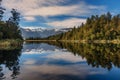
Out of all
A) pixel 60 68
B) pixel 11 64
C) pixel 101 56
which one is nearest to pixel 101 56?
pixel 101 56

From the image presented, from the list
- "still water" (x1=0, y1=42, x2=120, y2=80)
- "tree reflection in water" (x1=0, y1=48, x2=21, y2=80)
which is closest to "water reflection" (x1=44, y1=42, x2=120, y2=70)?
"still water" (x1=0, y1=42, x2=120, y2=80)

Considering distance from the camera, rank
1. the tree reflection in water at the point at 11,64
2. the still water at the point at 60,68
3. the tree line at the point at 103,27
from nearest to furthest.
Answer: the still water at the point at 60,68
the tree reflection in water at the point at 11,64
the tree line at the point at 103,27

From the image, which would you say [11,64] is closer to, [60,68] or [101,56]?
[60,68]

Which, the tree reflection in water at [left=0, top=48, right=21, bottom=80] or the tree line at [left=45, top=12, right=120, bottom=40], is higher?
the tree line at [left=45, top=12, right=120, bottom=40]

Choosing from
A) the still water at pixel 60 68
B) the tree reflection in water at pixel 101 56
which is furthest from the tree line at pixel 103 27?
the still water at pixel 60 68

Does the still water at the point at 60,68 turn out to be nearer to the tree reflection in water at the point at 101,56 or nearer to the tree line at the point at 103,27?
the tree reflection in water at the point at 101,56

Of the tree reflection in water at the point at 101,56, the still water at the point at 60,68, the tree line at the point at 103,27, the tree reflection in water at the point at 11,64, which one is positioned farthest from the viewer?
the tree line at the point at 103,27

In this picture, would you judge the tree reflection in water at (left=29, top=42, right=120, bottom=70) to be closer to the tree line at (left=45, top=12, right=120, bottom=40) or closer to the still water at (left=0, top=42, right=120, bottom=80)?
the still water at (left=0, top=42, right=120, bottom=80)

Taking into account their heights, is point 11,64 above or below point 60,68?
above

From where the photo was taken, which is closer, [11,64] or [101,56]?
[11,64]

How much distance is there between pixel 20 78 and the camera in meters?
20.7

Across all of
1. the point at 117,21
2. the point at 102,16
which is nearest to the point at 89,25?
the point at 102,16

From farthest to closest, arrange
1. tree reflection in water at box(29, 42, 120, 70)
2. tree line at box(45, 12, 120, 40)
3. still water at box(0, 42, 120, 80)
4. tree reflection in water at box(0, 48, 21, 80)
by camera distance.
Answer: tree line at box(45, 12, 120, 40), tree reflection in water at box(29, 42, 120, 70), tree reflection in water at box(0, 48, 21, 80), still water at box(0, 42, 120, 80)

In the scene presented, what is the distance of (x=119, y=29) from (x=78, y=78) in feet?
426
